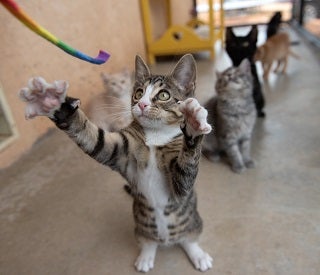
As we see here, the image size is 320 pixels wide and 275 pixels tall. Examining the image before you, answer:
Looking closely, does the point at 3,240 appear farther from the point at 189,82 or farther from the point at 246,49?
the point at 246,49

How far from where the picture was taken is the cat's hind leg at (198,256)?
113cm

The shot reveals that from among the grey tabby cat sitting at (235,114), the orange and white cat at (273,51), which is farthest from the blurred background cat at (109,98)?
the orange and white cat at (273,51)

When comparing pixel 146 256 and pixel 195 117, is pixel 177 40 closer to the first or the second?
pixel 146 256

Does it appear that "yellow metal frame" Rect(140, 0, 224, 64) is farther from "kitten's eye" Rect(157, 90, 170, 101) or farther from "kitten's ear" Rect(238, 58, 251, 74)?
"kitten's eye" Rect(157, 90, 170, 101)

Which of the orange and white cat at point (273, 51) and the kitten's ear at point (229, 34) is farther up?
the kitten's ear at point (229, 34)

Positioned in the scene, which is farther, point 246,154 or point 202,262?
point 246,154

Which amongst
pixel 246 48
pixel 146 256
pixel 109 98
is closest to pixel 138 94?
pixel 146 256

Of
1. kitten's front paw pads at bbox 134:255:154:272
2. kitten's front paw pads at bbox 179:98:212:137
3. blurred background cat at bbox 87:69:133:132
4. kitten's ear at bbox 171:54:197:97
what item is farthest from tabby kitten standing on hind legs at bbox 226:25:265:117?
kitten's front paw pads at bbox 179:98:212:137

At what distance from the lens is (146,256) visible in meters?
→ 1.17

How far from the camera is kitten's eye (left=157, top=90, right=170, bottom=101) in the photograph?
92 cm

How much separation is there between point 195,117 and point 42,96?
0.34m

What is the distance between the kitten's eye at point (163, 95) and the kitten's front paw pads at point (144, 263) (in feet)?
2.01

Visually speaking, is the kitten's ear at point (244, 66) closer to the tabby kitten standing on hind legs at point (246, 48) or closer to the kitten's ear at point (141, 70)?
the tabby kitten standing on hind legs at point (246, 48)

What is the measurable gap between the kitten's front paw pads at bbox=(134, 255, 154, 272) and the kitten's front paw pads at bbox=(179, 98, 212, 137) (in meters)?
0.65
